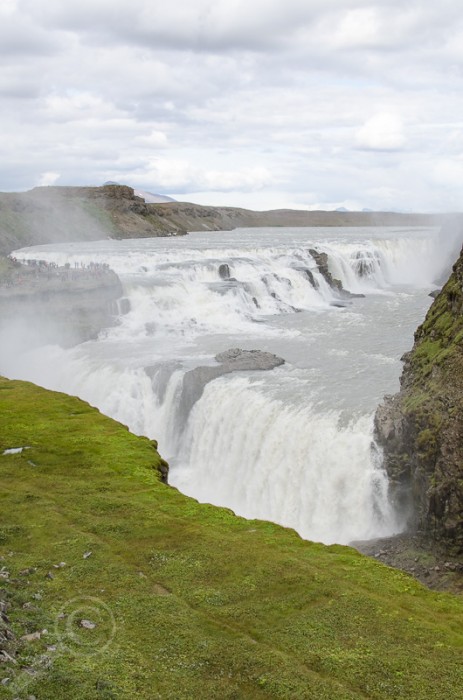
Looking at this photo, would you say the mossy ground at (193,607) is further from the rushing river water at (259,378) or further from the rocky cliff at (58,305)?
the rocky cliff at (58,305)

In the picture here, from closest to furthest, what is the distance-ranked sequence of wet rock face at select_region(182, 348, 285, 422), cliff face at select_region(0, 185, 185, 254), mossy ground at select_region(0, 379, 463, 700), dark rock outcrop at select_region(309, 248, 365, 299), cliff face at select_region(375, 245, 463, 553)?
mossy ground at select_region(0, 379, 463, 700), cliff face at select_region(375, 245, 463, 553), wet rock face at select_region(182, 348, 285, 422), dark rock outcrop at select_region(309, 248, 365, 299), cliff face at select_region(0, 185, 185, 254)

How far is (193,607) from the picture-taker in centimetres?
1499

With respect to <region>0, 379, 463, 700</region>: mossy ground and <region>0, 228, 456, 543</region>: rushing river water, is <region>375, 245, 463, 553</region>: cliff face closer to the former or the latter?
<region>0, 228, 456, 543</region>: rushing river water

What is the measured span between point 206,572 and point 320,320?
4663 cm

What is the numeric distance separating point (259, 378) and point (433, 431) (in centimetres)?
1520

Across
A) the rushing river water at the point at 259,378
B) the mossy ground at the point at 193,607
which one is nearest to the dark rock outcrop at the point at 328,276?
the rushing river water at the point at 259,378

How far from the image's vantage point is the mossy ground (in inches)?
477

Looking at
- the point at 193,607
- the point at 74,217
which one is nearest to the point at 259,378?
the point at 193,607

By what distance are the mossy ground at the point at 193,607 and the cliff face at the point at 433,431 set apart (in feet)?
24.8

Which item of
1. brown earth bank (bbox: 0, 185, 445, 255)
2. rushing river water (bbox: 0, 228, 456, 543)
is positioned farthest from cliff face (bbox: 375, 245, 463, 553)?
brown earth bank (bbox: 0, 185, 445, 255)

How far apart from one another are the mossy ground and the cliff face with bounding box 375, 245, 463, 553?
7567 millimetres

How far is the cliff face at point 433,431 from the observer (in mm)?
25062

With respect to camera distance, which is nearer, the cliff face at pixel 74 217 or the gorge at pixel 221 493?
the gorge at pixel 221 493

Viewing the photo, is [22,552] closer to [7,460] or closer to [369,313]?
[7,460]
